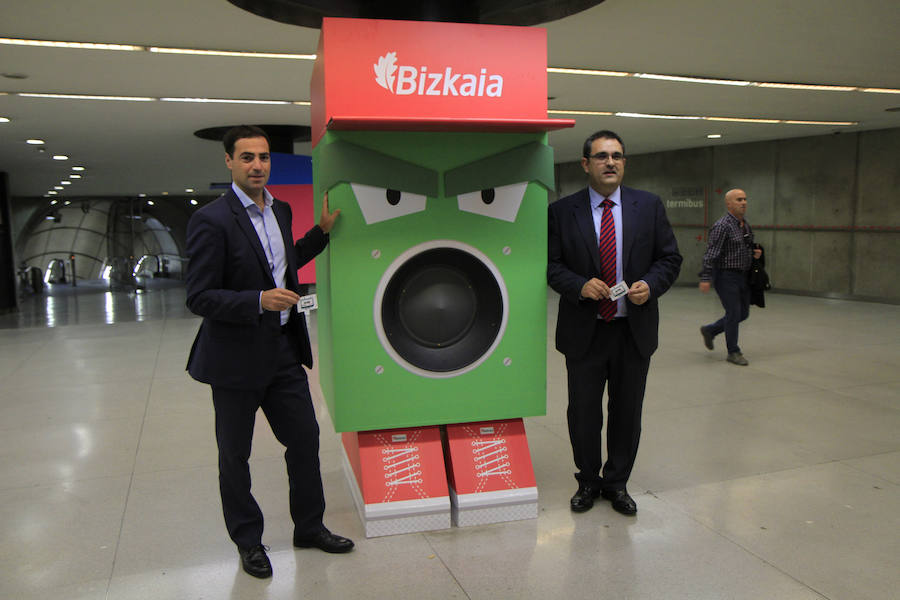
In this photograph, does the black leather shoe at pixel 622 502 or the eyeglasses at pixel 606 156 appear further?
the black leather shoe at pixel 622 502

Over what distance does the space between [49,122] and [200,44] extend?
416 cm

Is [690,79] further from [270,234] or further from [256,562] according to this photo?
[256,562]

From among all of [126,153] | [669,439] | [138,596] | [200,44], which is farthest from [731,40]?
[126,153]

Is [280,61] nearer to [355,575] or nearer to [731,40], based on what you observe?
[731,40]

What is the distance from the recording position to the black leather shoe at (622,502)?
2926 millimetres

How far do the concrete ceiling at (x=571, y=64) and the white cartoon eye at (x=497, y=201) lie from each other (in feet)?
6.22

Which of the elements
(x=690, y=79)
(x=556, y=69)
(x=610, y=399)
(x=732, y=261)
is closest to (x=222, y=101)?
(x=556, y=69)

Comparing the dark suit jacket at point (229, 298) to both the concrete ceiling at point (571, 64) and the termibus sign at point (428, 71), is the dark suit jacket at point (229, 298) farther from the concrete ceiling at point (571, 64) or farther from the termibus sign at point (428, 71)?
the concrete ceiling at point (571, 64)

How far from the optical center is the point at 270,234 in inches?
100.0

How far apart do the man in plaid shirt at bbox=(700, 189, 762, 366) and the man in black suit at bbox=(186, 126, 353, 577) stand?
12.9ft

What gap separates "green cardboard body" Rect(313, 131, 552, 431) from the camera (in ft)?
8.66

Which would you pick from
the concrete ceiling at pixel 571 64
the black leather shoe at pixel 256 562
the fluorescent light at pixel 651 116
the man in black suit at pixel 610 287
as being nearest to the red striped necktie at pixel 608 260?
the man in black suit at pixel 610 287

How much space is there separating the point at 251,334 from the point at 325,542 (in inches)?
35.3

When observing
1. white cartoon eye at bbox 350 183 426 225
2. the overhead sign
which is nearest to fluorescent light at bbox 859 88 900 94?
the overhead sign
